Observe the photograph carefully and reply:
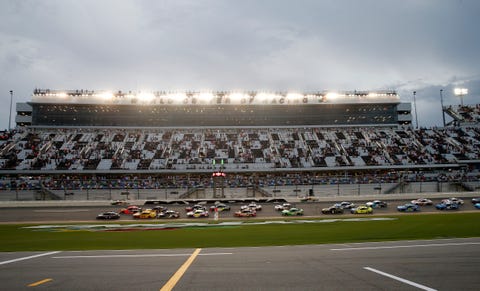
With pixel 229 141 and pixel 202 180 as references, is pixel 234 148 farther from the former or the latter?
pixel 202 180

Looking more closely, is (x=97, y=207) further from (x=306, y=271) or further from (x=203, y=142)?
(x=306, y=271)

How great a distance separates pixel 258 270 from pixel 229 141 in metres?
65.4

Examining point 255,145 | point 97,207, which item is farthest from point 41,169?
point 255,145

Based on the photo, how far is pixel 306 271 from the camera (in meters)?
8.82

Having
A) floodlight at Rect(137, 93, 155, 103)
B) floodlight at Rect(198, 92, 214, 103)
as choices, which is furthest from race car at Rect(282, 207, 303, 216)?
floodlight at Rect(137, 93, 155, 103)

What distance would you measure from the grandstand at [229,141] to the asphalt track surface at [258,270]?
43.8 m

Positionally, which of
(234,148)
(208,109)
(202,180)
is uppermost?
(208,109)

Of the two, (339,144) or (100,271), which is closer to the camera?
(100,271)

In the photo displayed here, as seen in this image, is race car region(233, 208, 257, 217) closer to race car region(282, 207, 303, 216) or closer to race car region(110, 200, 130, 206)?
race car region(282, 207, 303, 216)

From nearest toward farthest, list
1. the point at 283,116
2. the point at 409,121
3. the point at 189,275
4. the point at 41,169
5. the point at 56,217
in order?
the point at 189,275, the point at 56,217, the point at 41,169, the point at 283,116, the point at 409,121

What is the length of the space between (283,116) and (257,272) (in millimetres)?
73949

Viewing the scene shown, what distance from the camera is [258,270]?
904 centimetres

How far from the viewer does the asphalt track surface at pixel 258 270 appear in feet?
24.5

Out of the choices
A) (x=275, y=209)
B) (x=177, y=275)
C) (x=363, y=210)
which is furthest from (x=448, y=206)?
(x=177, y=275)
